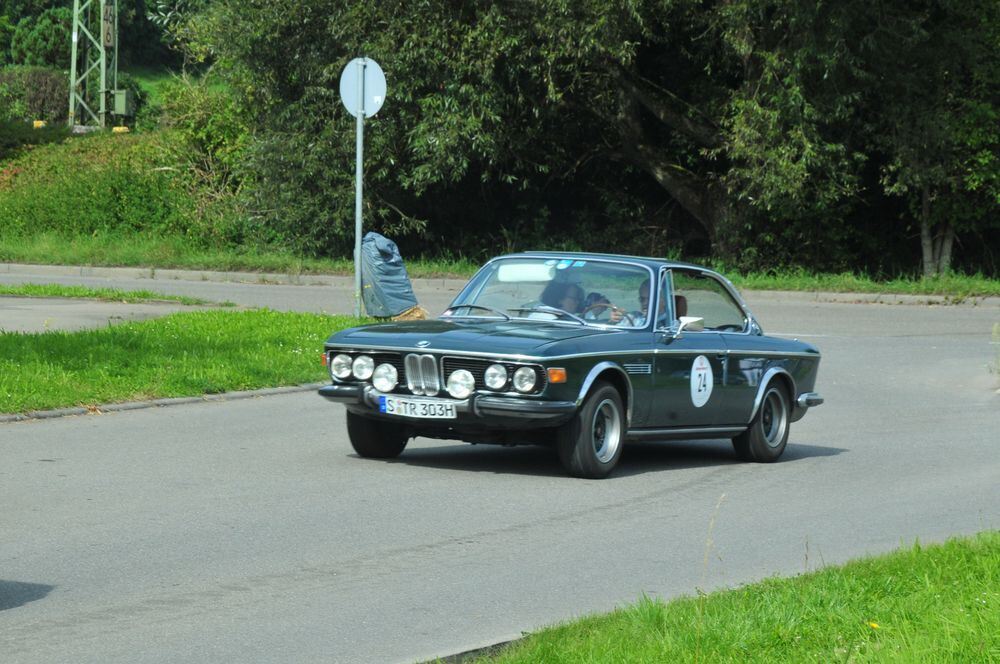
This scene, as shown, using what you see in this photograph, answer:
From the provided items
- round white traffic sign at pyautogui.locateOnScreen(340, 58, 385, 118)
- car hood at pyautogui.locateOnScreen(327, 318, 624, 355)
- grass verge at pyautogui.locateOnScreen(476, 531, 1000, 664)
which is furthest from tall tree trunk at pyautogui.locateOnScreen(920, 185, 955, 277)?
grass verge at pyautogui.locateOnScreen(476, 531, 1000, 664)

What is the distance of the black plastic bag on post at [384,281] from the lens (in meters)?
19.1

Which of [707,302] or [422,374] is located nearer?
[422,374]

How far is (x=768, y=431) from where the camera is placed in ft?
38.2

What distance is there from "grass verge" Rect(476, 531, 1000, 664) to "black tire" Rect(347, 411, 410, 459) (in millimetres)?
4443

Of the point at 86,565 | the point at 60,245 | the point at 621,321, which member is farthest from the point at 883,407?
the point at 60,245

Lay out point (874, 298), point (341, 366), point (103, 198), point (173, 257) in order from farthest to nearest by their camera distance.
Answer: point (103, 198) < point (173, 257) < point (874, 298) < point (341, 366)

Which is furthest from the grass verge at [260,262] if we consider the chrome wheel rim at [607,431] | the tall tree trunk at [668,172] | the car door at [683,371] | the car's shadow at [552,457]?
the chrome wheel rim at [607,431]

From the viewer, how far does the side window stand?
11203 mm

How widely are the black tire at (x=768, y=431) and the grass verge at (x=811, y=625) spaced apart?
473cm

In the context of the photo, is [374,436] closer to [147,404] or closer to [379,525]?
[379,525]

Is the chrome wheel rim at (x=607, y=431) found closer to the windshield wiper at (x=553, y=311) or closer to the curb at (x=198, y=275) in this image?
the windshield wiper at (x=553, y=311)

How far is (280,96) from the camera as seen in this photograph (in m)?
32.9

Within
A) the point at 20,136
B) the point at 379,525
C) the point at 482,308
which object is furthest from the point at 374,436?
the point at 20,136

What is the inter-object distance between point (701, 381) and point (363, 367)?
2.42m
